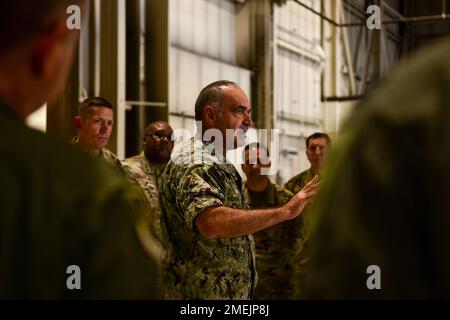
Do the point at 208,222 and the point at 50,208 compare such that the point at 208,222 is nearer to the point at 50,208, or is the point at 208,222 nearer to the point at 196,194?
the point at 196,194

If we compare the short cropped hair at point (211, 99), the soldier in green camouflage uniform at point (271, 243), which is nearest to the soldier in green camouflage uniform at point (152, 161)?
the soldier in green camouflage uniform at point (271, 243)

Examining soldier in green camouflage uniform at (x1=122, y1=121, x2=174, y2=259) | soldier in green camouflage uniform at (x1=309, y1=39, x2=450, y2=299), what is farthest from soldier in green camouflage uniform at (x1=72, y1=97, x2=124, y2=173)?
soldier in green camouflage uniform at (x1=309, y1=39, x2=450, y2=299)

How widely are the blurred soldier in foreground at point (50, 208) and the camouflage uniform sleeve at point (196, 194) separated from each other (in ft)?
6.56

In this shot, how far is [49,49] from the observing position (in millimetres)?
893

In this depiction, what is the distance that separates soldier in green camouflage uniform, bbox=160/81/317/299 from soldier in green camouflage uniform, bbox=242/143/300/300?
9.22ft

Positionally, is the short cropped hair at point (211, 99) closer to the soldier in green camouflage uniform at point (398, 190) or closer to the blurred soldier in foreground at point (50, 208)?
the blurred soldier in foreground at point (50, 208)

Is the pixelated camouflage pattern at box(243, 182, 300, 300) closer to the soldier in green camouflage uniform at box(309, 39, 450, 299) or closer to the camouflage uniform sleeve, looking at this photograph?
the camouflage uniform sleeve

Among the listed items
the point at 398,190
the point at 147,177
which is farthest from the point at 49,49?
→ the point at 147,177

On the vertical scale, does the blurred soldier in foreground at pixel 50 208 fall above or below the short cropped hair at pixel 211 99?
below

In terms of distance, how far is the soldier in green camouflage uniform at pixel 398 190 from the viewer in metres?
0.71

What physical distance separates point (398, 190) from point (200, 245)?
2.34m

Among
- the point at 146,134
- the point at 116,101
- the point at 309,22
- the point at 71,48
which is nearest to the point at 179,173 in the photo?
the point at 71,48
